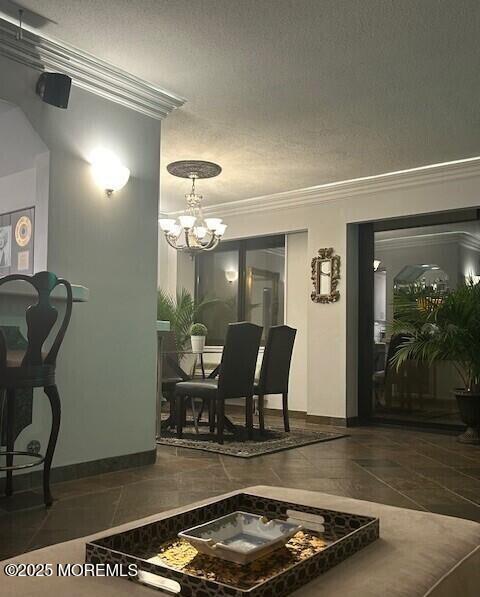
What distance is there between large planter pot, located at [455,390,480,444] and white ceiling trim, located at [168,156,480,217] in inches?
79.2

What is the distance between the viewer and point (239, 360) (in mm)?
5023

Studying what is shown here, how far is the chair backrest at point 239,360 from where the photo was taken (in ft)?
16.1

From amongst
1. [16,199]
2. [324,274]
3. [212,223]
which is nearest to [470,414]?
[324,274]

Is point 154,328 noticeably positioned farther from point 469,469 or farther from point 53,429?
point 469,469

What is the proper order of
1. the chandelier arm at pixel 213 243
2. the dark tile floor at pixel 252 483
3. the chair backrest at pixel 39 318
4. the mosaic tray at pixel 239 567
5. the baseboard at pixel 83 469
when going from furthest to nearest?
the chandelier arm at pixel 213 243 → the baseboard at pixel 83 469 → the chair backrest at pixel 39 318 → the dark tile floor at pixel 252 483 → the mosaic tray at pixel 239 567

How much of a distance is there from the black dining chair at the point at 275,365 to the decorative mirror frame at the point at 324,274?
1014 millimetres

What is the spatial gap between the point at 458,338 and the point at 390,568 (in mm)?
4475

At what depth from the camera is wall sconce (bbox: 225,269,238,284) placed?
25.8 feet

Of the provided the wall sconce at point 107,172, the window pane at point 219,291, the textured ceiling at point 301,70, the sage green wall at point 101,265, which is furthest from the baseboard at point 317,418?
the wall sconce at point 107,172

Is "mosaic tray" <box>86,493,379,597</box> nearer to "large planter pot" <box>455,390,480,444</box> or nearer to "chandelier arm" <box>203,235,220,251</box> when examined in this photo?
"large planter pot" <box>455,390,480,444</box>

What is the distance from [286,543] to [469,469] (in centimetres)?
333

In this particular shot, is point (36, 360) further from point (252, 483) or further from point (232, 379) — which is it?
point (232, 379)

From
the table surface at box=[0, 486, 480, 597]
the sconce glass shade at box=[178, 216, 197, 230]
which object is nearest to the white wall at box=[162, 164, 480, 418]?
the sconce glass shade at box=[178, 216, 197, 230]

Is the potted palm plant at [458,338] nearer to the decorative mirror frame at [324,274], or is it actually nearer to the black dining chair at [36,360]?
the decorative mirror frame at [324,274]
